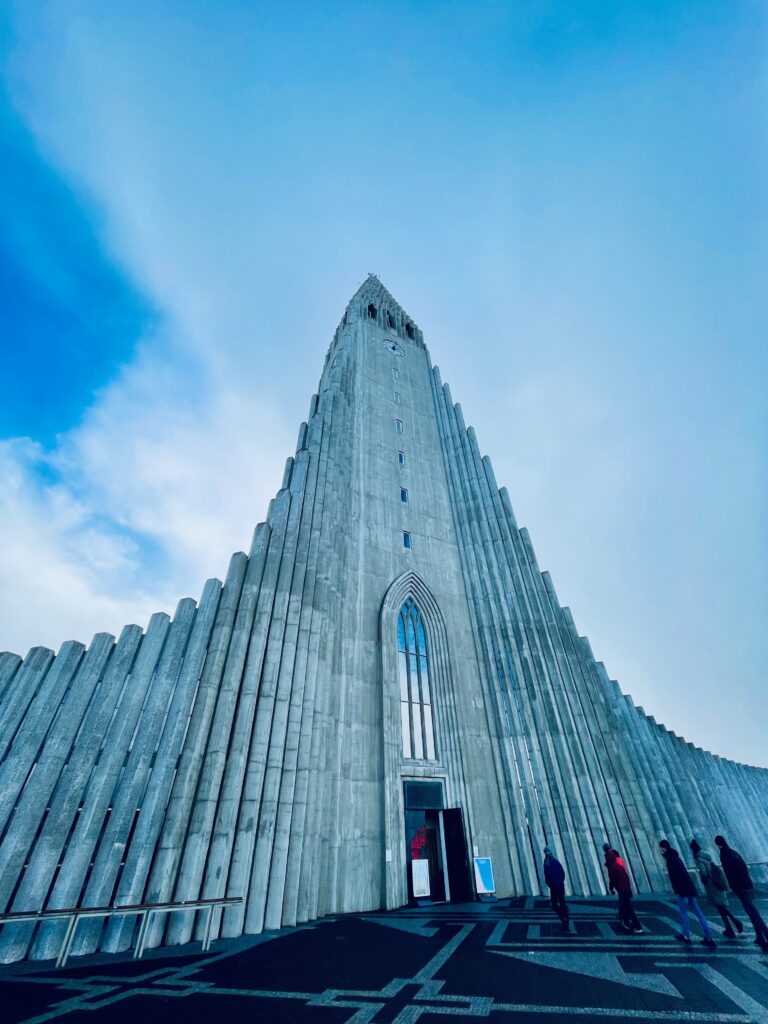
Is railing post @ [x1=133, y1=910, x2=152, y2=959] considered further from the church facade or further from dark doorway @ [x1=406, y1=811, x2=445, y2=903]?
dark doorway @ [x1=406, y1=811, x2=445, y2=903]

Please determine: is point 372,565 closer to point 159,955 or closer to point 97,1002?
point 159,955

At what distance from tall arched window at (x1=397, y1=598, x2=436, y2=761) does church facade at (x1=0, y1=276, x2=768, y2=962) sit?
0.09 meters

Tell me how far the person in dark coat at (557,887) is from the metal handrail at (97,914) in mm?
7073

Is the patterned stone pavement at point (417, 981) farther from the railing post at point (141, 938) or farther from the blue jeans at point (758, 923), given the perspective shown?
the railing post at point (141, 938)

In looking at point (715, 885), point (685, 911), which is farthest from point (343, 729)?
point (715, 885)

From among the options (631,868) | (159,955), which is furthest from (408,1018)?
(631,868)

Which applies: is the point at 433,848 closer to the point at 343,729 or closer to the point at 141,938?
the point at 343,729

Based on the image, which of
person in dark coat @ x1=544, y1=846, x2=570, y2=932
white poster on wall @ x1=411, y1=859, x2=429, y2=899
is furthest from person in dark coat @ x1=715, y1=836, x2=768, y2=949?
white poster on wall @ x1=411, y1=859, x2=429, y2=899

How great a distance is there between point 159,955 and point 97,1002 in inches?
142

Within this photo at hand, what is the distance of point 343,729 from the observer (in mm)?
15766

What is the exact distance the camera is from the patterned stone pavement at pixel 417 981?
17.0 ft

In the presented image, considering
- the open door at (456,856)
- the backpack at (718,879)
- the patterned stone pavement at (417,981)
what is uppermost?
the open door at (456,856)

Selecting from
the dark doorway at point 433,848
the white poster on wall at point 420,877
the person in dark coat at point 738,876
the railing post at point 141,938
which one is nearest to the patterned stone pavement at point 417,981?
the railing post at point 141,938

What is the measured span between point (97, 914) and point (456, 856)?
11948 mm
